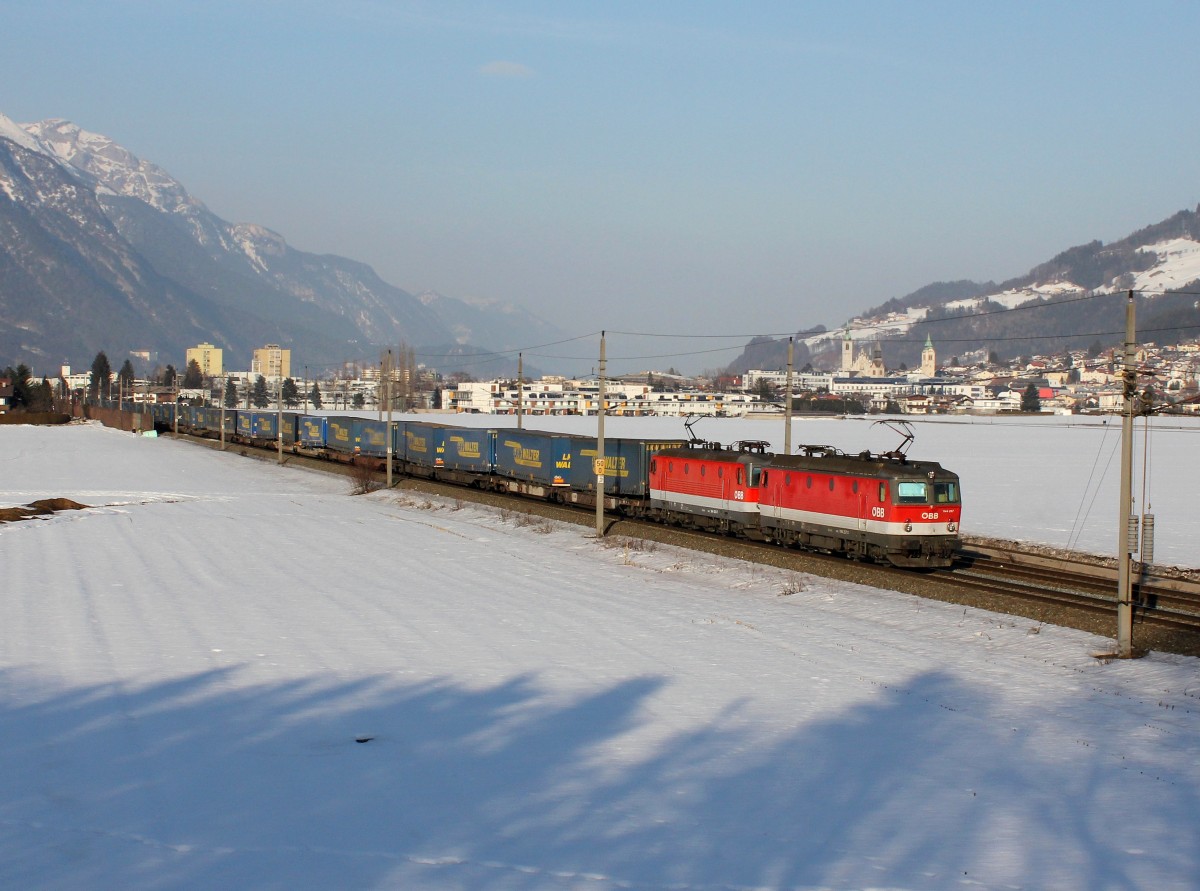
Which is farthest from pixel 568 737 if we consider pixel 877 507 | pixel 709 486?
pixel 709 486

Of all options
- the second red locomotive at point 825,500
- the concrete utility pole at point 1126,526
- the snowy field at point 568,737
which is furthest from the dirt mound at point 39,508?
the concrete utility pole at point 1126,526

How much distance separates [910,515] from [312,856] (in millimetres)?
23415

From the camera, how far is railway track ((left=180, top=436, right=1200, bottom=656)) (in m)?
26.7

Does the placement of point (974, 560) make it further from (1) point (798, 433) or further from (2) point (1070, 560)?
(1) point (798, 433)

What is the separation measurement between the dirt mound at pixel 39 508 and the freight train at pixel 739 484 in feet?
57.5

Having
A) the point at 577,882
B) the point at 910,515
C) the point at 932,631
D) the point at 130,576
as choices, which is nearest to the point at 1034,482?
the point at 910,515

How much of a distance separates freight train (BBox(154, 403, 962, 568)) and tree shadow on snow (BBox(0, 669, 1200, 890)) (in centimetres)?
1247

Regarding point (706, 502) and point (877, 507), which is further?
point (706, 502)

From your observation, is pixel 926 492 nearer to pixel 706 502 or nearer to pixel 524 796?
pixel 706 502

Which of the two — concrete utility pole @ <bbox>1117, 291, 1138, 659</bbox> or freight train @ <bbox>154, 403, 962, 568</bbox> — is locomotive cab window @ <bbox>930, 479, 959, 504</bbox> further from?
concrete utility pole @ <bbox>1117, 291, 1138, 659</bbox>

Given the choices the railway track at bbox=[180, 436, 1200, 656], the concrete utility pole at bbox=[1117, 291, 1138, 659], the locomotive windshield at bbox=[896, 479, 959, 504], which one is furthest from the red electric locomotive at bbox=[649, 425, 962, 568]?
the concrete utility pole at bbox=[1117, 291, 1138, 659]

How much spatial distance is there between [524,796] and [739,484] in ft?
83.6

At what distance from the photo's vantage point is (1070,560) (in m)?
37.9

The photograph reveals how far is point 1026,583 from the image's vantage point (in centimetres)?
3250
